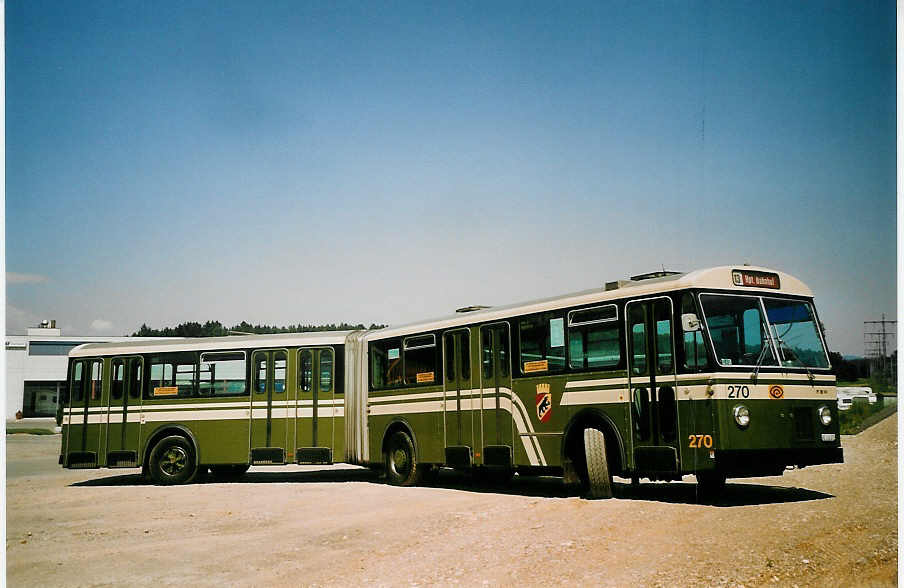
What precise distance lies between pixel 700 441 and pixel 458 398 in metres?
5.00

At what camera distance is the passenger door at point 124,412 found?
16.6 m

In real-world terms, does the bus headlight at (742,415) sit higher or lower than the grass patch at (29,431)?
higher

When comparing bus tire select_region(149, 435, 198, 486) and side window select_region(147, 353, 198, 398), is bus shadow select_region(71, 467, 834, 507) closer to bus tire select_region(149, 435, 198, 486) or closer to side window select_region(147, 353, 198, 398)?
bus tire select_region(149, 435, 198, 486)

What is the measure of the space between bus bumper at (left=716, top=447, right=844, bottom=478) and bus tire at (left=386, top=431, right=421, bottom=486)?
6.37 metres

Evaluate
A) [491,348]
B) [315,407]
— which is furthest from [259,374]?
[491,348]

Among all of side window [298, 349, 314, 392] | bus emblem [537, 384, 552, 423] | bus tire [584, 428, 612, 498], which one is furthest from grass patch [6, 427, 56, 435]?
bus tire [584, 428, 612, 498]

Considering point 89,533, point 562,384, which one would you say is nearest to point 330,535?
point 89,533

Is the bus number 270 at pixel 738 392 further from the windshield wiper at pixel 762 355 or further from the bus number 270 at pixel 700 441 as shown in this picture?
the bus number 270 at pixel 700 441

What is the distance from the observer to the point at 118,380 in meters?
16.8

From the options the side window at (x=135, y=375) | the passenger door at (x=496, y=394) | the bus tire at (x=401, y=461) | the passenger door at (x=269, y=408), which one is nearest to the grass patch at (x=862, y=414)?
the passenger door at (x=496, y=394)

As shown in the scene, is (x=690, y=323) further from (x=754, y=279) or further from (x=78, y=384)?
(x=78, y=384)

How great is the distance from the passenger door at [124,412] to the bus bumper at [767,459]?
431 inches

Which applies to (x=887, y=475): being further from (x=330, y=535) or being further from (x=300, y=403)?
(x=300, y=403)

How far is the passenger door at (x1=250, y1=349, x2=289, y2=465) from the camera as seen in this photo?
53.5ft
